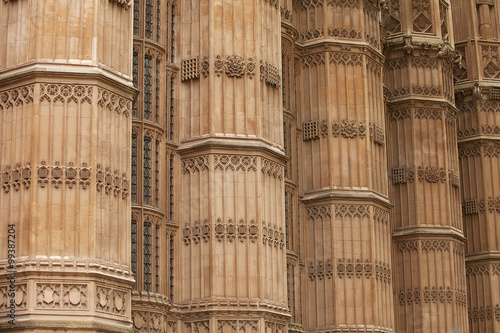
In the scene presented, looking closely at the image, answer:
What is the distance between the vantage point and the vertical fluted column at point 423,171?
4294cm

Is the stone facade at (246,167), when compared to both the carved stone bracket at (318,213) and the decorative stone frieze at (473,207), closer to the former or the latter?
the decorative stone frieze at (473,207)

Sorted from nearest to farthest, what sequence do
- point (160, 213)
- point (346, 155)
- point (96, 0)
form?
1. point (96, 0)
2. point (160, 213)
3. point (346, 155)

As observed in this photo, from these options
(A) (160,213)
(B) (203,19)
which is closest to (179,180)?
(A) (160,213)

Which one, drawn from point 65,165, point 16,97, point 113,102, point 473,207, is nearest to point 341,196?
point 473,207

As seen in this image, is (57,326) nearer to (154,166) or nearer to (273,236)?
(154,166)

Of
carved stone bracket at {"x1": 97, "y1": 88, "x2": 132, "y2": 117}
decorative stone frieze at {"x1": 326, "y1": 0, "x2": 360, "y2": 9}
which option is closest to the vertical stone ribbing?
carved stone bracket at {"x1": 97, "y1": 88, "x2": 132, "y2": 117}

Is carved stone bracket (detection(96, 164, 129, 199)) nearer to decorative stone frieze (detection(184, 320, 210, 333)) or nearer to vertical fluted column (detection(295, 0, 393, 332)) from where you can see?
decorative stone frieze (detection(184, 320, 210, 333))

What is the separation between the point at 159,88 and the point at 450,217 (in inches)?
618

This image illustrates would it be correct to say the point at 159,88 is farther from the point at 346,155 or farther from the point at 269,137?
the point at 346,155

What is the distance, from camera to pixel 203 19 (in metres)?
33.2

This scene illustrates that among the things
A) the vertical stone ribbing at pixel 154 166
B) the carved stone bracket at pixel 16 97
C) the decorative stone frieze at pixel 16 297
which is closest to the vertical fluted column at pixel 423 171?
the vertical stone ribbing at pixel 154 166

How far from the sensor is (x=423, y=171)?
4388cm

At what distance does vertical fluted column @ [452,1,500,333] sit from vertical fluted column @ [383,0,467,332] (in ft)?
12.3

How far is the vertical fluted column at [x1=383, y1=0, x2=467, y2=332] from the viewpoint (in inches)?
1690
